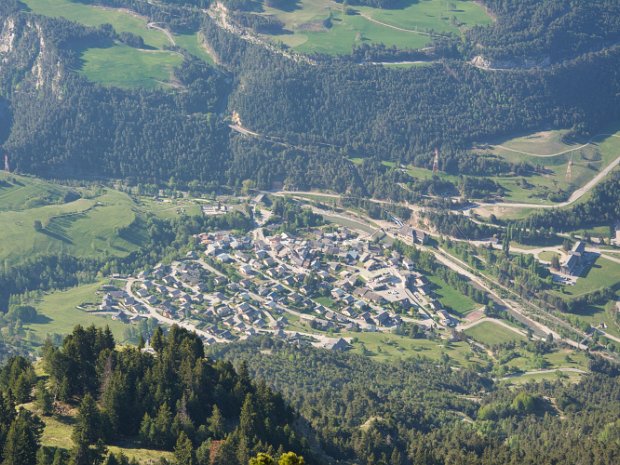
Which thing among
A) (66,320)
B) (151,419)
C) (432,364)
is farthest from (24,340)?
(151,419)

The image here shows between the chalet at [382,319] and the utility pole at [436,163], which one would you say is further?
the utility pole at [436,163]

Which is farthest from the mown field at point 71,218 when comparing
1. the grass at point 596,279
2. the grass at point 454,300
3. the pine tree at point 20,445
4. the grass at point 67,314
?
the pine tree at point 20,445

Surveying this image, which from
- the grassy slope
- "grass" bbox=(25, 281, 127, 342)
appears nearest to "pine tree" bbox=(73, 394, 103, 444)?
the grassy slope

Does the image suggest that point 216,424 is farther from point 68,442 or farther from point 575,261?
point 575,261

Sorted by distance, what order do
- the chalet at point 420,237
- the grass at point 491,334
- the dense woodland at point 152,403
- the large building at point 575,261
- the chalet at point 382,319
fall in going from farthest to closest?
the chalet at point 420,237 → the large building at point 575,261 → the chalet at point 382,319 → the grass at point 491,334 → the dense woodland at point 152,403

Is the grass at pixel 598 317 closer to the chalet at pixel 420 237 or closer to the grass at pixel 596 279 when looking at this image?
the grass at pixel 596 279
